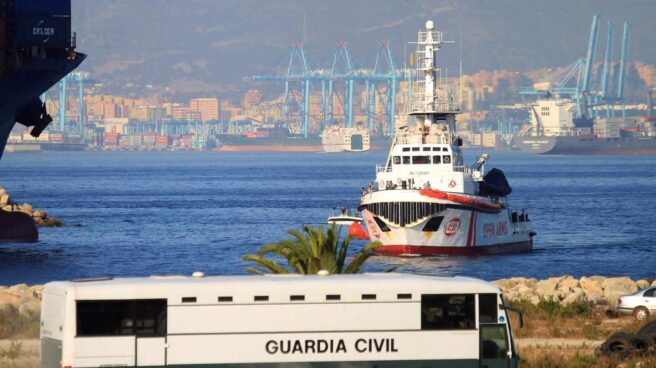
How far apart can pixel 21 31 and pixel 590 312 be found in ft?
125

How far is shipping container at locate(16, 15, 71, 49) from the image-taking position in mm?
65750

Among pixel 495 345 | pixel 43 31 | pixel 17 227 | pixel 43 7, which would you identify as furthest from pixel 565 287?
pixel 17 227

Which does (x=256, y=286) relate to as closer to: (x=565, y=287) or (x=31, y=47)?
(x=565, y=287)

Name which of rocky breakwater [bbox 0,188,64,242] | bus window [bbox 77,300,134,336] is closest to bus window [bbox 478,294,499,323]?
bus window [bbox 77,300,134,336]

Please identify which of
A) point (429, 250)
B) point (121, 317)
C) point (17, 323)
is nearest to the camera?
point (121, 317)

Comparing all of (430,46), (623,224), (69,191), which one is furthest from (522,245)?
(69,191)

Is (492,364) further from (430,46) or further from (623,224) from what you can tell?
(623,224)

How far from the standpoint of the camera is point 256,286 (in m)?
21.2

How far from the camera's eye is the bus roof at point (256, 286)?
20797 millimetres

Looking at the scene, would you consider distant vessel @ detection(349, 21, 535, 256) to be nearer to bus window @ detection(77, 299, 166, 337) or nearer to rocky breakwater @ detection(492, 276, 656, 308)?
rocky breakwater @ detection(492, 276, 656, 308)

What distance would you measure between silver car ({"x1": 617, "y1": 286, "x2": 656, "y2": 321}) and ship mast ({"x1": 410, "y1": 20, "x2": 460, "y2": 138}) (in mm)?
34171

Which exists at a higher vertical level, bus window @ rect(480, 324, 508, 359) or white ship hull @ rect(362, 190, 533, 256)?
bus window @ rect(480, 324, 508, 359)

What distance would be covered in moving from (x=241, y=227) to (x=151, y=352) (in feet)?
228

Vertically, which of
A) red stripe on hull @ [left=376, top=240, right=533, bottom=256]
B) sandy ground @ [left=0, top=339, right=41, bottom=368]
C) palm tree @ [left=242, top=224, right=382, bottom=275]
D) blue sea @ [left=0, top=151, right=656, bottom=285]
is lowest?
blue sea @ [left=0, top=151, right=656, bottom=285]
